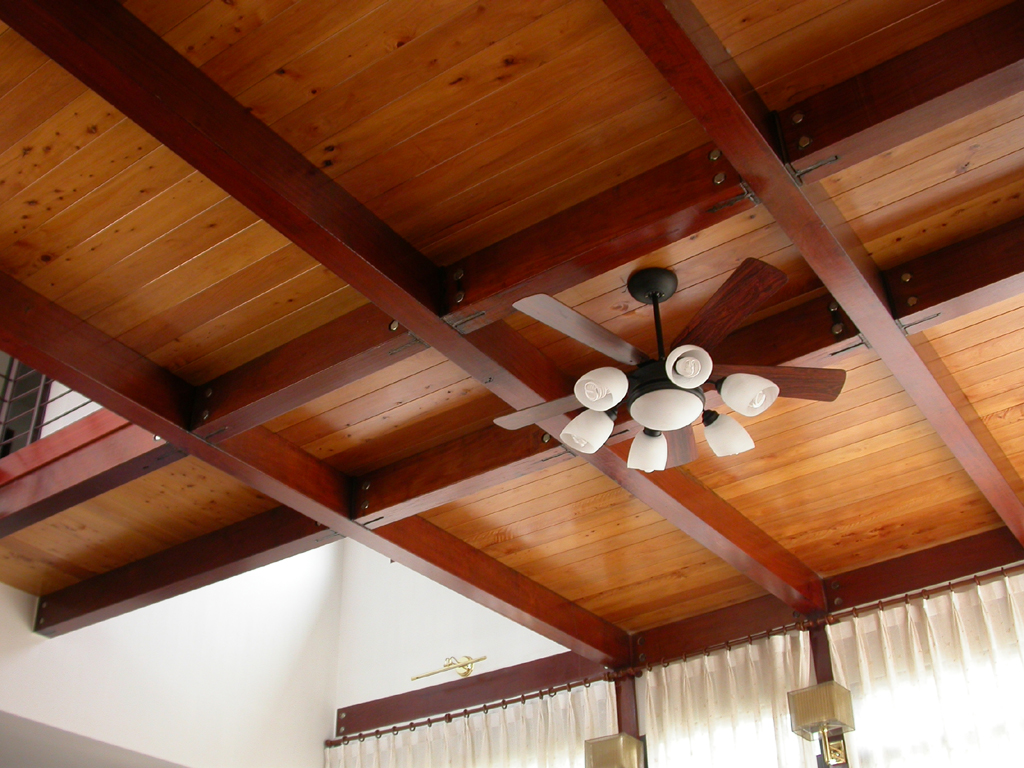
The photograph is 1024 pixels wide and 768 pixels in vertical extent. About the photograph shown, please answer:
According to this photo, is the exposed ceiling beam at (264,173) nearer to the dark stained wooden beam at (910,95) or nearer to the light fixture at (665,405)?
the light fixture at (665,405)

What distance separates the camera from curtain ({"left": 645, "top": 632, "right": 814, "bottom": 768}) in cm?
438

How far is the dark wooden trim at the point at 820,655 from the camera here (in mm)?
4371

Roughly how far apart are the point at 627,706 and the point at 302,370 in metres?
2.62

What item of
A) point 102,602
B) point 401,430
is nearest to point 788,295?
point 401,430

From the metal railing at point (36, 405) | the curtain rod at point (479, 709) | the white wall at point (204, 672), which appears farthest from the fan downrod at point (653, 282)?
the white wall at point (204, 672)

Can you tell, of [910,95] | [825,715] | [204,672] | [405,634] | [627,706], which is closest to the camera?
[910,95]

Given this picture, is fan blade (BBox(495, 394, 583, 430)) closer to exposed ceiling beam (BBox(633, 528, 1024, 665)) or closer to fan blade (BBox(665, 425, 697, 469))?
fan blade (BBox(665, 425, 697, 469))

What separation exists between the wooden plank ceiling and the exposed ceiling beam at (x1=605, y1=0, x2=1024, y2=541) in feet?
0.15

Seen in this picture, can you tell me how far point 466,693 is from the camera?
5387 mm

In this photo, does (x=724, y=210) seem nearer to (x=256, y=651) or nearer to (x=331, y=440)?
(x=331, y=440)

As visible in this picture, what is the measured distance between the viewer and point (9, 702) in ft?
13.9

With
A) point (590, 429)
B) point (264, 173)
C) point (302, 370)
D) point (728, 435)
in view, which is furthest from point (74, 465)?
point (728, 435)

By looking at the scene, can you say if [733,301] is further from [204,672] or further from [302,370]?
[204,672]

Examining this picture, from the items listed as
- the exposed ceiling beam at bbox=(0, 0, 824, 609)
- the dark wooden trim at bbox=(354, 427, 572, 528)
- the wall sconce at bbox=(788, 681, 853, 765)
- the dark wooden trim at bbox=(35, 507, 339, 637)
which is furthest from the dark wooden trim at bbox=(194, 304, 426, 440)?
the wall sconce at bbox=(788, 681, 853, 765)
